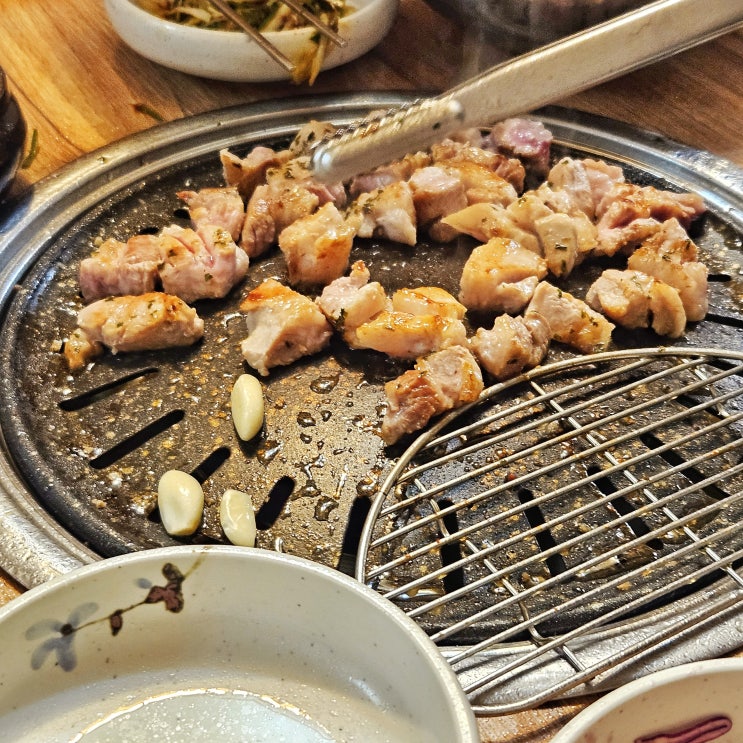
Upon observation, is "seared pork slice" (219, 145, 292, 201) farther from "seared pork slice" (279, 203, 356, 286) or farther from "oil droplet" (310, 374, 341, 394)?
"oil droplet" (310, 374, 341, 394)

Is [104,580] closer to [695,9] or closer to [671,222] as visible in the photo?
[695,9]

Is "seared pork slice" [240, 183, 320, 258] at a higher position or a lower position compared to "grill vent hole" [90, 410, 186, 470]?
higher

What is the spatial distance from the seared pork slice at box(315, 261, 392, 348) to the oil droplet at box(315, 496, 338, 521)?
51 cm

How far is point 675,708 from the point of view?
1047 millimetres

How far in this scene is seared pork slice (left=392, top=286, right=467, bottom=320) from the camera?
2.01m

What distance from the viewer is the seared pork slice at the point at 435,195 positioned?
2344 mm

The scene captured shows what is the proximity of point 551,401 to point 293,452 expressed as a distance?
2.22ft

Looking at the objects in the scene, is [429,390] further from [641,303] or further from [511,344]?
[641,303]

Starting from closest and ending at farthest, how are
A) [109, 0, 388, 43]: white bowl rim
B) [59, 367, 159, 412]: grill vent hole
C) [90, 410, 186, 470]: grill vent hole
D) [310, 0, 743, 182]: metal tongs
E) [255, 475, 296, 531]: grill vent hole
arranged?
[310, 0, 743, 182]: metal tongs
[255, 475, 296, 531]: grill vent hole
[90, 410, 186, 470]: grill vent hole
[59, 367, 159, 412]: grill vent hole
[109, 0, 388, 43]: white bowl rim

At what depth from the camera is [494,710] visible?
126 cm

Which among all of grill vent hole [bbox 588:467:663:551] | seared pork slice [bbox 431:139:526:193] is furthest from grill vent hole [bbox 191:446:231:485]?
seared pork slice [bbox 431:139:526:193]

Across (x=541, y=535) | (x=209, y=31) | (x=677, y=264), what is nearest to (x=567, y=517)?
(x=541, y=535)

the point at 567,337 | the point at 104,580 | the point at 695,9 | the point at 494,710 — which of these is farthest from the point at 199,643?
the point at 695,9

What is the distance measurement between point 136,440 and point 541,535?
39.7 inches
